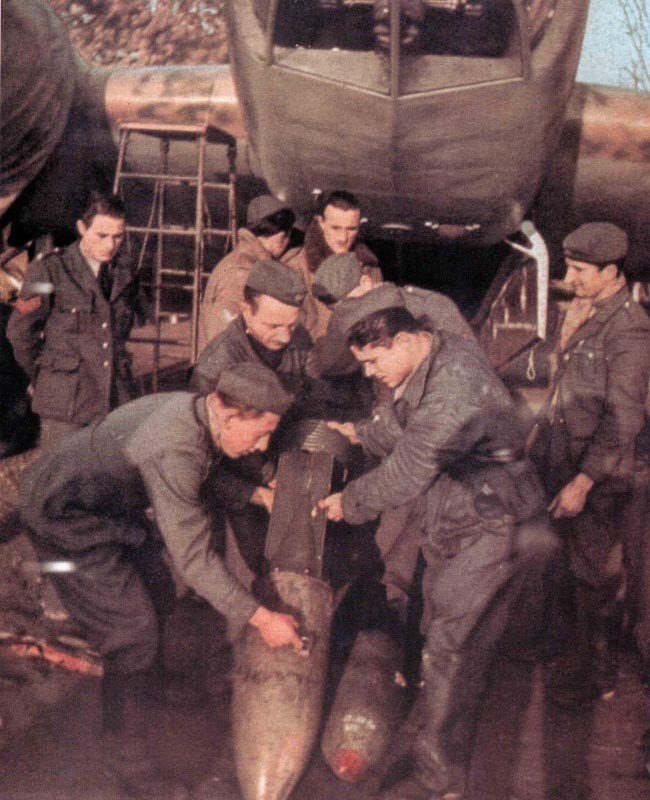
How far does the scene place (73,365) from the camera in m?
5.41

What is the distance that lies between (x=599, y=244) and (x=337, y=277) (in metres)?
1.39

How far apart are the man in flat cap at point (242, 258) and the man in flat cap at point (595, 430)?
5.82 ft

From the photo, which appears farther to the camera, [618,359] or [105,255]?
[105,255]

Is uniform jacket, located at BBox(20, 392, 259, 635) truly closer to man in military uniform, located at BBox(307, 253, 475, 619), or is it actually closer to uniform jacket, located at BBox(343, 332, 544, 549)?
uniform jacket, located at BBox(343, 332, 544, 549)

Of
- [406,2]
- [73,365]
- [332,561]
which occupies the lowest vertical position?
[332,561]

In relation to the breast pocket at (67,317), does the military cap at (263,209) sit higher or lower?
higher

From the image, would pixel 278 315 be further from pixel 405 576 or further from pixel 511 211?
pixel 511 211

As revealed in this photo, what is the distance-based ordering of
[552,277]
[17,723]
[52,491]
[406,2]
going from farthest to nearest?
[552,277]
[406,2]
[17,723]
[52,491]

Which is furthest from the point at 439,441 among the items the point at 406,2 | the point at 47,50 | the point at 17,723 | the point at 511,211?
the point at 47,50

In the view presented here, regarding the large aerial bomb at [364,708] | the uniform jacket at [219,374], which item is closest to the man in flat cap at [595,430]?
the large aerial bomb at [364,708]

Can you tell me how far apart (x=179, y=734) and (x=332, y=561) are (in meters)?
1.12

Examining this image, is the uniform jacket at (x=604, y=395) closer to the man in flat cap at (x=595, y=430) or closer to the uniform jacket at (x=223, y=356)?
the man in flat cap at (x=595, y=430)

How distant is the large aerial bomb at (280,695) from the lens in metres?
3.86

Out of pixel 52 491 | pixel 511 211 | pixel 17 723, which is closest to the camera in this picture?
pixel 52 491
